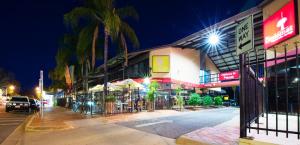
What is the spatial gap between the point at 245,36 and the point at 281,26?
32.9ft

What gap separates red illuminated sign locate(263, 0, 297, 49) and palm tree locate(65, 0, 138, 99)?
9.85 metres

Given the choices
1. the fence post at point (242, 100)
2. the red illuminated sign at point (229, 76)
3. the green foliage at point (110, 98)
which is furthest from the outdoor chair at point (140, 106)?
the fence post at point (242, 100)

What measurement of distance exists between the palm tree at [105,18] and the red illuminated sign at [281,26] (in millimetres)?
9855

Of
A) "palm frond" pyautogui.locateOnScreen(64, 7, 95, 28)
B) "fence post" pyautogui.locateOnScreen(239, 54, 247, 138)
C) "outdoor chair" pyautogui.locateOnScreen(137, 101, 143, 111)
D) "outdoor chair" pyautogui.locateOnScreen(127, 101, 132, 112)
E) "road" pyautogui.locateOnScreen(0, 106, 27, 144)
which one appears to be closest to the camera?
"fence post" pyautogui.locateOnScreen(239, 54, 247, 138)

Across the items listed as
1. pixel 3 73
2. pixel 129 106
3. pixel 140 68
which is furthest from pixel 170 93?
pixel 3 73

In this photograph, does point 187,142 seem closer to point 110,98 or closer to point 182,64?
point 110,98

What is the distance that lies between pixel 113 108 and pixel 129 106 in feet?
7.18

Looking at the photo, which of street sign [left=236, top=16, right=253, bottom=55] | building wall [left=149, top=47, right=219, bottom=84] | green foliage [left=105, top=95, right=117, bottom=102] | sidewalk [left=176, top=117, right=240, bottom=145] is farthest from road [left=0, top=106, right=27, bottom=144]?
building wall [left=149, top=47, right=219, bottom=84]

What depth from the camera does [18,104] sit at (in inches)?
1265

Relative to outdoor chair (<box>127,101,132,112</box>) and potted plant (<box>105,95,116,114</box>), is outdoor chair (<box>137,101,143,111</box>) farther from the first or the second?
potted plant (<box>105,95,116,114</box>)

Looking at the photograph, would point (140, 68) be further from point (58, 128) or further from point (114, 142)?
point (114, 142)

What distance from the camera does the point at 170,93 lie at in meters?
29.0

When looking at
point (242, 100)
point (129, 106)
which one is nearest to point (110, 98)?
point (129, 106)

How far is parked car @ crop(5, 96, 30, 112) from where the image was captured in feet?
104
